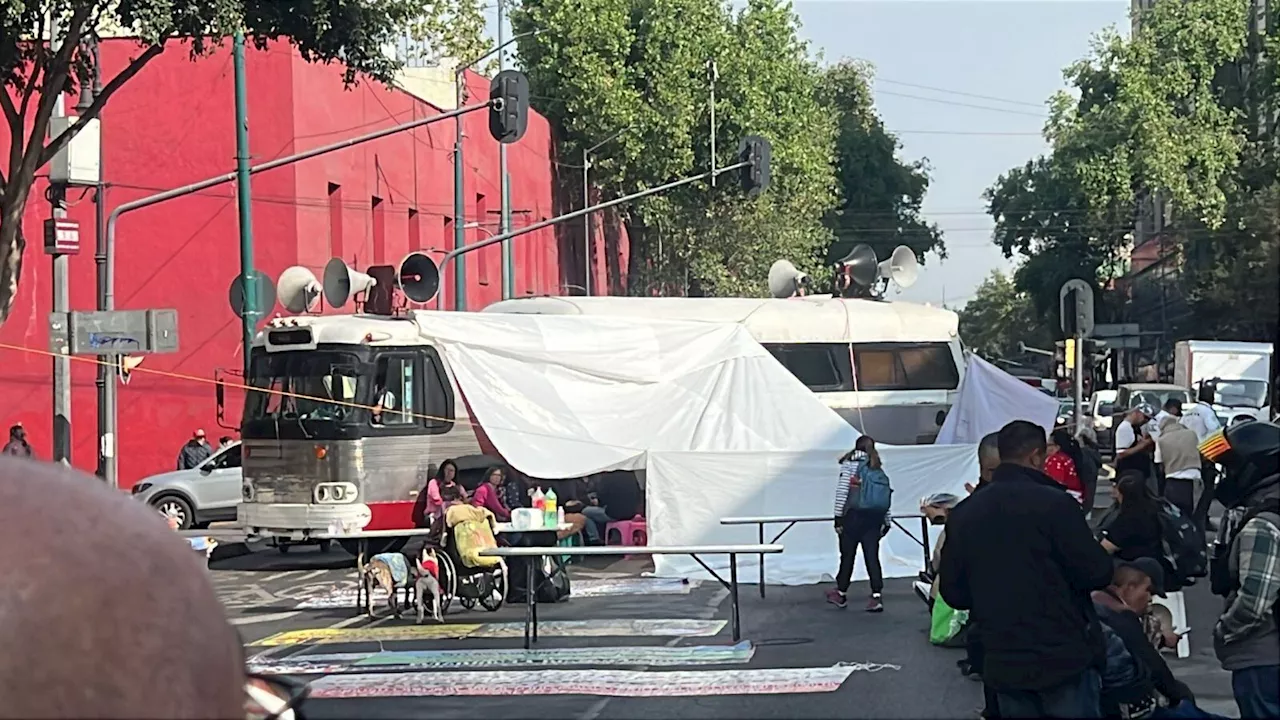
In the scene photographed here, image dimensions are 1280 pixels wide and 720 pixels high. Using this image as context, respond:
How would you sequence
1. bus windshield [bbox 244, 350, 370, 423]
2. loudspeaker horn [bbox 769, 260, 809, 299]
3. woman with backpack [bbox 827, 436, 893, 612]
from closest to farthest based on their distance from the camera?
woman with backpack [bbox 827, 436, 893, 612] → bus windshield [bbox 244, 350, 370, 423] → loudspeaker horn [bbox 769, 260, 809, 299]

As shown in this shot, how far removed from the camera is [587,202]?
163ft

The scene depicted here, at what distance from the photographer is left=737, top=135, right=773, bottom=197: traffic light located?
90.8 ft

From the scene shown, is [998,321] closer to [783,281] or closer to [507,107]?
[783,281]

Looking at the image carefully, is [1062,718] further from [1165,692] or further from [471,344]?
[471,344]

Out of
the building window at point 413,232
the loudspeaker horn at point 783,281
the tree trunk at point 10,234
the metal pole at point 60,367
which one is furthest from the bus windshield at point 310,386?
the building window at point 413,232

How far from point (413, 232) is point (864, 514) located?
2196 centimetres

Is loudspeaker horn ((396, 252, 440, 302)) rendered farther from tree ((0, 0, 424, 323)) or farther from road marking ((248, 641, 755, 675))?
road marking ((248, 641, 755, 675))

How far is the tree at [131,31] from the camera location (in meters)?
14.9

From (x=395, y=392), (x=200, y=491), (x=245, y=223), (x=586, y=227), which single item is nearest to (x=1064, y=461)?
(x=395, y=392)

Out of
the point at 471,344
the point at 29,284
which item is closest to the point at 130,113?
the point at 29,284

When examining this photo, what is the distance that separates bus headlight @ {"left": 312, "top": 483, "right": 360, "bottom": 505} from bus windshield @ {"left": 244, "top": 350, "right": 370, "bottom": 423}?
807 mm

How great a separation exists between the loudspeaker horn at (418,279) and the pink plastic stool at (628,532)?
394 cm

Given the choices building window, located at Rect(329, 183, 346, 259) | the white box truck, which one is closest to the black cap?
building window, located at Rect(329, 183, 346, 259)

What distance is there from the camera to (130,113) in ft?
86.1
